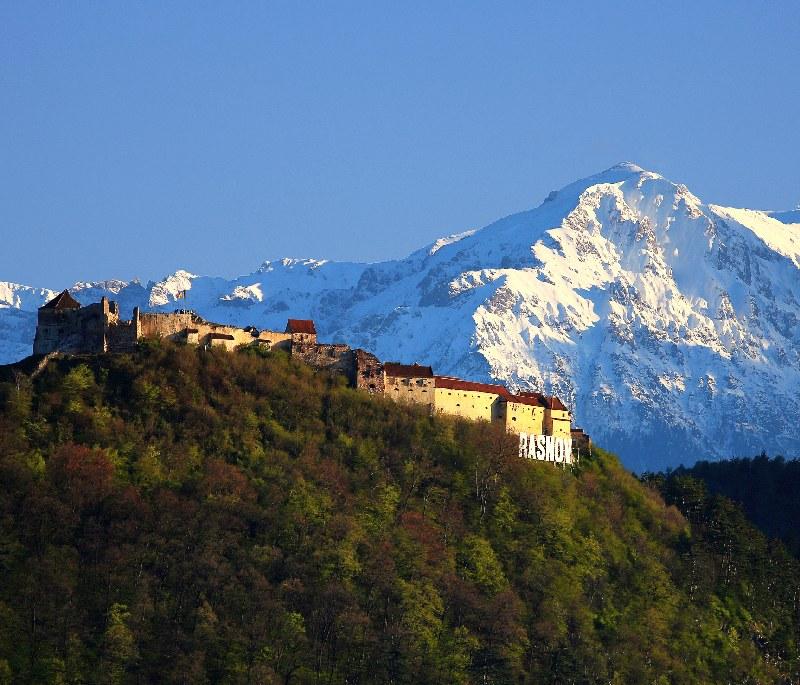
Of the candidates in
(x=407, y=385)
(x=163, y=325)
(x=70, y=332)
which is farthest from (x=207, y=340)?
(x=407, y=385)

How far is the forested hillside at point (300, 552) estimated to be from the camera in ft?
506

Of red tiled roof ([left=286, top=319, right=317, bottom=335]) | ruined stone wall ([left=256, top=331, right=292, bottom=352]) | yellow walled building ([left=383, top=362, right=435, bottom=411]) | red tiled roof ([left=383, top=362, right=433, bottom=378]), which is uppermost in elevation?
red tiled roof ([left=286, top=319, right=317, bottom=335])

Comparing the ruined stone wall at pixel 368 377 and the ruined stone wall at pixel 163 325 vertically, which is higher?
the ruined stone wall at pixel 163 325

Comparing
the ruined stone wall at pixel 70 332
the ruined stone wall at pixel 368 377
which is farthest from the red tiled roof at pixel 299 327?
the ruined stone wall at pixel 70 332

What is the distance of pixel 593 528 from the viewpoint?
195875mm

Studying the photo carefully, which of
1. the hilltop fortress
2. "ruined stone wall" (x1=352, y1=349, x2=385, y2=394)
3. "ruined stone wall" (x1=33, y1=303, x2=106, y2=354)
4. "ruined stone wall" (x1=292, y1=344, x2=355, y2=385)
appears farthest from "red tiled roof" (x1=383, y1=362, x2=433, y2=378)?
"ruined stone wall" (x1=33, y1=303, x2=106, y2=354)

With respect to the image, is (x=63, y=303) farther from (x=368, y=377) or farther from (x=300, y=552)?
(x=300, y=552)

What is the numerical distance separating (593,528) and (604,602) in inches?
444

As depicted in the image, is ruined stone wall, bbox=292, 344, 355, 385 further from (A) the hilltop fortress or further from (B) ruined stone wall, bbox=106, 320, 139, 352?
(B) ruined stone wall, bbox=106, 320, 139, 352

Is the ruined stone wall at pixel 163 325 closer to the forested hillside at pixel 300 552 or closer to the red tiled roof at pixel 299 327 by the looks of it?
the forested hillside at pixel 300 552

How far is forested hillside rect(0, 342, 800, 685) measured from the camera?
154375 mm

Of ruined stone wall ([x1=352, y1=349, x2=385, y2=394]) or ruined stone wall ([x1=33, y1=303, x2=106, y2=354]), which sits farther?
ruined stone wall ([x1=352, y1=349, x2=385, y2=394])

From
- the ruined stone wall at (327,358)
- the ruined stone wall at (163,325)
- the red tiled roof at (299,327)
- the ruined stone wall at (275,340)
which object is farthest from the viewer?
the red tiled roof at (299,327)

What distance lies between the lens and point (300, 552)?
16725cm
